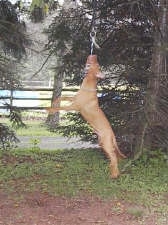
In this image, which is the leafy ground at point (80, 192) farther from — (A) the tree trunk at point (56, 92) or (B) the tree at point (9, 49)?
(A) the tree trunk at point (56, 92)

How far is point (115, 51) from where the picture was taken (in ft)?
31.6

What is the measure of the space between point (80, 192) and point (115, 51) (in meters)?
3.17

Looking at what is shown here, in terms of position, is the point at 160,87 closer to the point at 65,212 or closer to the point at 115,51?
the point at 115,51

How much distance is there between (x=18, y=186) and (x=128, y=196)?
1524 mm

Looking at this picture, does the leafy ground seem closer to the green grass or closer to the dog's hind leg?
the green grass

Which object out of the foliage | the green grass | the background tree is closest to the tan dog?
the green grass

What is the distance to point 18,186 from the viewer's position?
7.60 meters

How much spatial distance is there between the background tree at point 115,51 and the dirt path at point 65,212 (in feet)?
6.76

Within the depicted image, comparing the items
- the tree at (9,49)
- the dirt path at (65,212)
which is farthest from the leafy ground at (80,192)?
the tree at (9,49)

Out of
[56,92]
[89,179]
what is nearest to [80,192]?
[89,179]

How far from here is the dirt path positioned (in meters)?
6.30

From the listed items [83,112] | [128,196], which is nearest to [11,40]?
[128,196]

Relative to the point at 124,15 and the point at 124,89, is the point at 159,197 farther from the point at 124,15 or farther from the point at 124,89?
the point at 124,15

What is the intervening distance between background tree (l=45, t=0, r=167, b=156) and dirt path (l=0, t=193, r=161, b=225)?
2061mm
